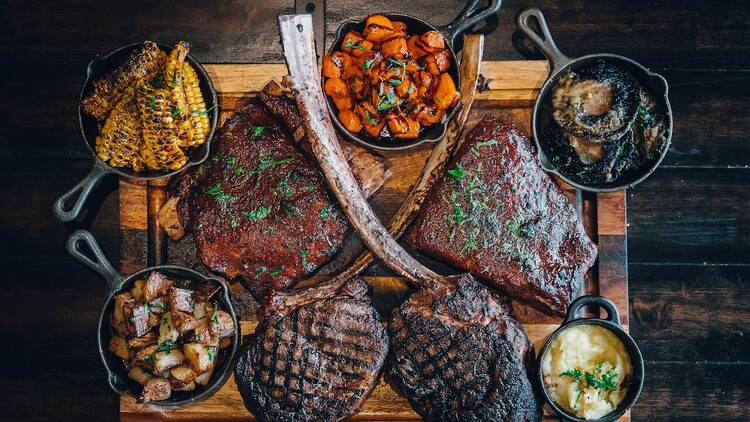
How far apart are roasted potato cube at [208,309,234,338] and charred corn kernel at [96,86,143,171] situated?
3.49 feet

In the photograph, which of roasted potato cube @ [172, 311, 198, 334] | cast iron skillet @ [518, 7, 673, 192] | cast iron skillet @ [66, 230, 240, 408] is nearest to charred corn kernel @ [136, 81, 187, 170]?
cast iron skillet @ [66, 230, 240, 408]

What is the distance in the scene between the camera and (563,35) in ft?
13.8

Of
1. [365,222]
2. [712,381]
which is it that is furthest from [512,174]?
[712,381]

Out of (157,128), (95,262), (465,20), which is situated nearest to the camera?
(157,128)

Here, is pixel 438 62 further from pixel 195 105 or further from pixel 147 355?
pixel 147 355

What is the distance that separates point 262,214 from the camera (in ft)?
12.3

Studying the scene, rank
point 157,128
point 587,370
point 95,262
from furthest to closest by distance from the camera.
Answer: point 95,262, point 587,370, point 157,128

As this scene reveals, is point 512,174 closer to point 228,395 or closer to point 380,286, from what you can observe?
point 380,286

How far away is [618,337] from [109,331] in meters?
3.21

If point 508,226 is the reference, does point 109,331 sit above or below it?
below

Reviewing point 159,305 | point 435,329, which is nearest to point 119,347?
point 159,305

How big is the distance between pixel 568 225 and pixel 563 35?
1438 mm

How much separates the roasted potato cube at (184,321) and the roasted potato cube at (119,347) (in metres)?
0.39

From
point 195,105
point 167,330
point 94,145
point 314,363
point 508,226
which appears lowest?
point 314,363
